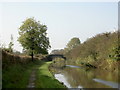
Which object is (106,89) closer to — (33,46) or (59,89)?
(59,89)

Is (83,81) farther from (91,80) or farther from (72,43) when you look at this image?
(72,43)

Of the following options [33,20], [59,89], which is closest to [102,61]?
[33,20]

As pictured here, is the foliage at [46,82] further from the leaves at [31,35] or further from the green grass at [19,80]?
the leaves at [31,35]

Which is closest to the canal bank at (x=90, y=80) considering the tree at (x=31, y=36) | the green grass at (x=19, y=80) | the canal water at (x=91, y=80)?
the canal water at (x=91, y=80)

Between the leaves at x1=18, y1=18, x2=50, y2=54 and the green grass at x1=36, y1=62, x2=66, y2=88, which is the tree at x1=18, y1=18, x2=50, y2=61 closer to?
the leaves at x1=18, y1=18, x2=50, y2=54

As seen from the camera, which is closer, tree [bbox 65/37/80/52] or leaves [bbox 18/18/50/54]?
leaves [bbox 18/18/50/54]

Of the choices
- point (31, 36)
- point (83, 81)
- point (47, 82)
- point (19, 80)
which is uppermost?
point (31, 36)

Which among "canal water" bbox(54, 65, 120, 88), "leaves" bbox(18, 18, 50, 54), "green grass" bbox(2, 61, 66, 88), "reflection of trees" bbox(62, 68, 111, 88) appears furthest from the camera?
"leaves" bbox(18, 18, 50, 54)

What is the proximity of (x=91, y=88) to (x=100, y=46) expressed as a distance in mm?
38996

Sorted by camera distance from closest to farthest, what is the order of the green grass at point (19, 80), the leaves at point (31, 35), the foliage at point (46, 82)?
1. the green grass at point (19, 80)
2. the foliage at point (46, 82)
3. the leaves at point (31, 35)

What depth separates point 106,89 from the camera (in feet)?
82.3

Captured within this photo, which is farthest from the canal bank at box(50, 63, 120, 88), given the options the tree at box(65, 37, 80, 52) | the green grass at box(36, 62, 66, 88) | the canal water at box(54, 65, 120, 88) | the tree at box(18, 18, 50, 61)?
the tree at box(65, 37, 80, 52)

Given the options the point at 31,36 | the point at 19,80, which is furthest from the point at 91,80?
the point at 31,36

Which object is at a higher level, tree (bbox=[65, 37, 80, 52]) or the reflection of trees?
tree (bbox=[65, 37, 80, 52])
